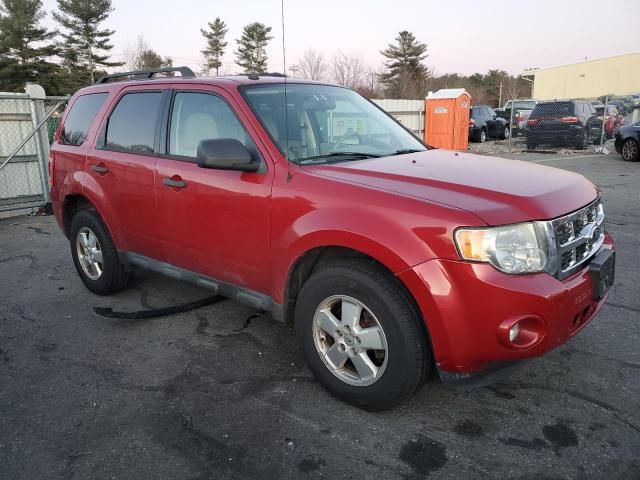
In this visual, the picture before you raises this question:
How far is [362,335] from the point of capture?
8.97 ft

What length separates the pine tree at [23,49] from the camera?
43188mm

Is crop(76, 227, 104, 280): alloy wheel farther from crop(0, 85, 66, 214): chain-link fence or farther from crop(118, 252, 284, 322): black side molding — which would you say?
crop(0, 85, 66, 214): chain-link fence

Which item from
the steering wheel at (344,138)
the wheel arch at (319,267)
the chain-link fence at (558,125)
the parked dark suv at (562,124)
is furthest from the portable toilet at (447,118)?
the wheel arch at (319,267)

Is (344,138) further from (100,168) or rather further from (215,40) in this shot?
(215,40)

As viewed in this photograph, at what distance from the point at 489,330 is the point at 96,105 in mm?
3908

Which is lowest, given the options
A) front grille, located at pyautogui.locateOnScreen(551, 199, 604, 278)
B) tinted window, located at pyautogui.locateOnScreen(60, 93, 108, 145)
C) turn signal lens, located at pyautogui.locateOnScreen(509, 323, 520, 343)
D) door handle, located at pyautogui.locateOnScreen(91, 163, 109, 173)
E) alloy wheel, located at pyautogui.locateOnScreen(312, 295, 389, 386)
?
alloy wheel, located at pyautogui.locateOnScreen(312, 295, 389, 386)

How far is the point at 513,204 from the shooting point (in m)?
2.44

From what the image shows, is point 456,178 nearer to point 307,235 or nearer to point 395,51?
point 307,235

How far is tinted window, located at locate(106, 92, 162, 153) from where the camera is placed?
3938 mm

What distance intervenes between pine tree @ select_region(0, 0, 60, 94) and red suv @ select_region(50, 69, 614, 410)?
46.1m

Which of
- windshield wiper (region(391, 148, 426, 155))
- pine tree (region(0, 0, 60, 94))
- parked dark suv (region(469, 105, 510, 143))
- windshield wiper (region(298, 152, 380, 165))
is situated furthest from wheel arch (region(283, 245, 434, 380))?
pine tree (region(0, 0, 60, 94))

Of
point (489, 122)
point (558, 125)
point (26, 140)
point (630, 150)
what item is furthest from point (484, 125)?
point (26, 140)

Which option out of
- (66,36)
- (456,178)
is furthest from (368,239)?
(66,36)

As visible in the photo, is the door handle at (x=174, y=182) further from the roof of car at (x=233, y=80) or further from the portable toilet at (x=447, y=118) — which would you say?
the portable toilet at (x=447, y=118)
